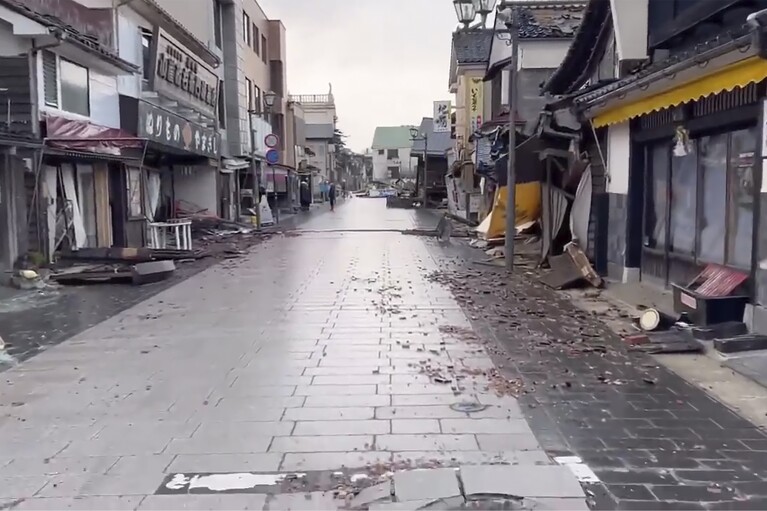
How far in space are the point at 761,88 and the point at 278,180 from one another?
37.2 metres

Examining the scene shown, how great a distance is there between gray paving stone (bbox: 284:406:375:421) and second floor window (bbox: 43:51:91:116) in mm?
11014

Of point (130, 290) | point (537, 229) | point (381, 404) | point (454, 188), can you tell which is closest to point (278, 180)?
point (454, 188)

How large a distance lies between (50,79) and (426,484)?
42.9 feet

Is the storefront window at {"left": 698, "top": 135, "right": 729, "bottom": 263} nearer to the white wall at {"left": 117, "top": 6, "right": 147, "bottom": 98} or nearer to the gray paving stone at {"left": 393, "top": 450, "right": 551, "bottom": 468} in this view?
the gray paving stone at {"left": 393, "top": 450, "right": 551, "bottom": 468}

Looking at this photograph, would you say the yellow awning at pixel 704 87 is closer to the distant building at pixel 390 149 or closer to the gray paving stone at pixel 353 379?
the gray paving stone at pixel 353 379

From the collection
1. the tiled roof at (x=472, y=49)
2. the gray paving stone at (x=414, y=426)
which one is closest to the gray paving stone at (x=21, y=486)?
the gray paving stone at (x=414, y=426)

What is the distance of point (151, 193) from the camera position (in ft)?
70.2

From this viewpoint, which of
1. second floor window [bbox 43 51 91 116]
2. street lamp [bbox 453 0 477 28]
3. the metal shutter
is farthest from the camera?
second floor window [bbox 43 51 91 116]

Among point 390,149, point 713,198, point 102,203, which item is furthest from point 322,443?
point 390,149

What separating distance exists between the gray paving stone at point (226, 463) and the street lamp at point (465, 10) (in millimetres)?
10438

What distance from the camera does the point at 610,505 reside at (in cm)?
407

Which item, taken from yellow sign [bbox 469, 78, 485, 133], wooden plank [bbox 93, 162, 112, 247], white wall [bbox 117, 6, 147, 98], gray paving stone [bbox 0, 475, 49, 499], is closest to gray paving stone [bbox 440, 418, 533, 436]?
gray paving stone [bbox 0, 475, 49, 499]

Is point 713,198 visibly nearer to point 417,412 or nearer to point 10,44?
point 417,412

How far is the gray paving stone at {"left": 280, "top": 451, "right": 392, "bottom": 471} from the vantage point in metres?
4.69
